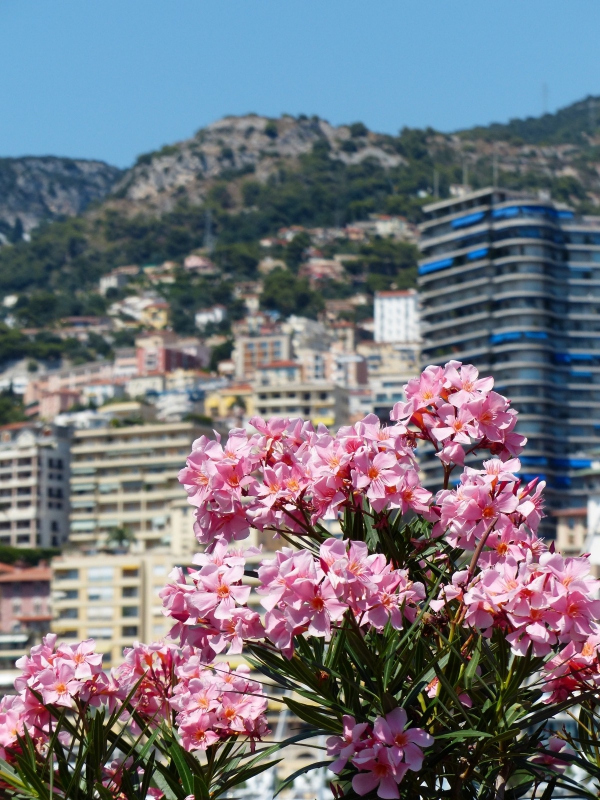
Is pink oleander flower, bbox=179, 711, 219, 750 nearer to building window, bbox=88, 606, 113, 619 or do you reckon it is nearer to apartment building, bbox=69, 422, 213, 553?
building window, bbox=88, 606, 113, 619

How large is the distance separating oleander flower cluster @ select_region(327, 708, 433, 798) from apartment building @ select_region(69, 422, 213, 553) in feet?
345

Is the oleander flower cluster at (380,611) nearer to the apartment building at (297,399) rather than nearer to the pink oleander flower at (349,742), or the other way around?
the pink oleander flower at (349,742)

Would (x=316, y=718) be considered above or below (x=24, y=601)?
above

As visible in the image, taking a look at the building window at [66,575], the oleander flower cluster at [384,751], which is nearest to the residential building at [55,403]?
the building window at [66,575]

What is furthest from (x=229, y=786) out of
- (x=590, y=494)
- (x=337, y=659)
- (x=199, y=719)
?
(x=590, y=494)

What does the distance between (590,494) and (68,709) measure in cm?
7972

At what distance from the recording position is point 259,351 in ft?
505

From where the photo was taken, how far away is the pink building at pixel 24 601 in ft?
283

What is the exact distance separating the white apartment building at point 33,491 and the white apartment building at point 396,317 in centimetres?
6248

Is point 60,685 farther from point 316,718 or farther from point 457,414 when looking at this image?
point 457,414

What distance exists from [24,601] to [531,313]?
3958 centimetres

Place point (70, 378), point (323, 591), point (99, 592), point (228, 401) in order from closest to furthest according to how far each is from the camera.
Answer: point (323, 591) → point (99, 592) → point (228, 401) → point (70, 378)

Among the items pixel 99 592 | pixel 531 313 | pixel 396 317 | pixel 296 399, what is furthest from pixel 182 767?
pixel 396 317

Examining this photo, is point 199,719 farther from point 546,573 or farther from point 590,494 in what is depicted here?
point 590,494
